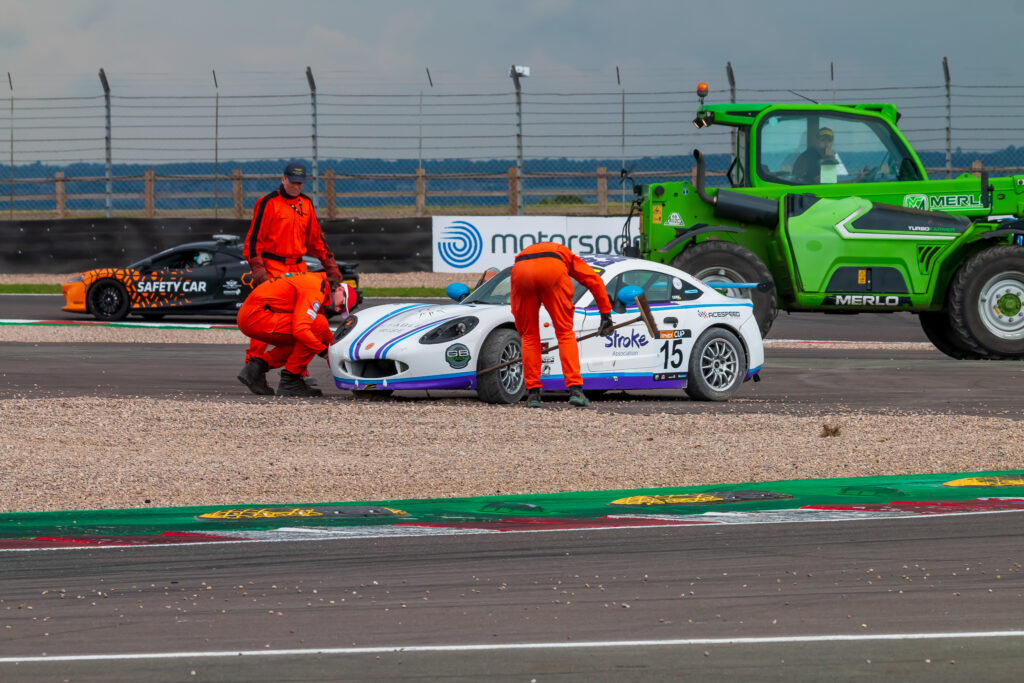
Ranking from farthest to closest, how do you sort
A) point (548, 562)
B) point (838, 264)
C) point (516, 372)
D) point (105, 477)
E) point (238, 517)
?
point (838, 264) < point (516, 372) < point (105, 477) < point (238, 517) < point (548, 562)

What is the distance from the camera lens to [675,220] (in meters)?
15.3

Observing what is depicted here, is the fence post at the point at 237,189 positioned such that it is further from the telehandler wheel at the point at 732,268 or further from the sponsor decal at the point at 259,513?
the sponsor decal at the point at 259,513

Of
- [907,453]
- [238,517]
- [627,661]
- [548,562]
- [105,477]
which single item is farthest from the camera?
[907,453]

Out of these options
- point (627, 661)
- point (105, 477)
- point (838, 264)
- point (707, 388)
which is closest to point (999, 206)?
point (838, 264)

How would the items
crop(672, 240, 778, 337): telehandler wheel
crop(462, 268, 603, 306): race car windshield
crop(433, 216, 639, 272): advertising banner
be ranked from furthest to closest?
1. crop(433, 216, 639, 272): advertising banner
2. crop(672, 240, 778, 337): telehandler wheel
3. crop(462, 268, 603, 306): race car windshield

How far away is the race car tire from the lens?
15.9m

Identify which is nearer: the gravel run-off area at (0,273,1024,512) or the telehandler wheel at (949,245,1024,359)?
the gravel run-off area at (0,273,1024,512)

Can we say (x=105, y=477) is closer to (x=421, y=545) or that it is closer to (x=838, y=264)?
(x=421, y=545)

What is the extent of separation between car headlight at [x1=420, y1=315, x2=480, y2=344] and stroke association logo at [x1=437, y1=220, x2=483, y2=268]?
13.9 meters

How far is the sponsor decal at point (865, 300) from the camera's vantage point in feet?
49.1

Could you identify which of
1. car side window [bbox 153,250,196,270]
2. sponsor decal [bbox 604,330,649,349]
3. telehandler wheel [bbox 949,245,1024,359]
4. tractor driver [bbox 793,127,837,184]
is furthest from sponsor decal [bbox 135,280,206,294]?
telehandler wheel [bbox 949,245,1024,359]

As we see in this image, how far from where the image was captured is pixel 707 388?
A: 487 inches

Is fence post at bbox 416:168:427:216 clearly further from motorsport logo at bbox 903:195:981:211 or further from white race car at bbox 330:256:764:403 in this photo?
white race car at bbox 330:256:764:403

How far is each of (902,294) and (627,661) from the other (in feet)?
36.1
